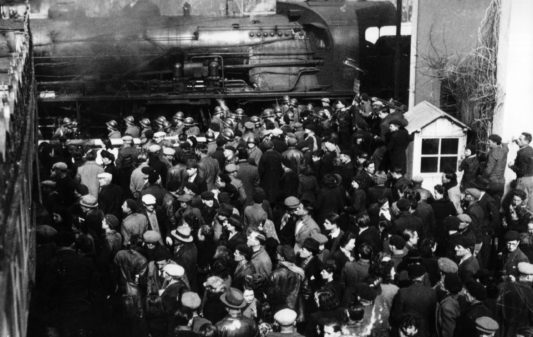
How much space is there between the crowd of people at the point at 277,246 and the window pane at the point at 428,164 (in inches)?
12.1

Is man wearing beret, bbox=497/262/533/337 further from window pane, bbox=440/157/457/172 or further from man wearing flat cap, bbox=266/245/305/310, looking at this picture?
window pane, bbox=440/157/457/172

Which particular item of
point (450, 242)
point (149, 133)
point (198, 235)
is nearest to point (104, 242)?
point (198, 235)

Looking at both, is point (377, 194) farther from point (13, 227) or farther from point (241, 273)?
point (13, 227)

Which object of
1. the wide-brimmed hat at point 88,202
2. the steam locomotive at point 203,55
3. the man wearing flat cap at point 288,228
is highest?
the steam locomotive at point 203,55

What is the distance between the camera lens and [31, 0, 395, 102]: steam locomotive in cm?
2016

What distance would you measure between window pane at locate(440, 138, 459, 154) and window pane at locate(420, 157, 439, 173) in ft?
0.68

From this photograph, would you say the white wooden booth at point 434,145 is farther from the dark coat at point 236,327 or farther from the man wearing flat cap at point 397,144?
the dark coat at point 236,327

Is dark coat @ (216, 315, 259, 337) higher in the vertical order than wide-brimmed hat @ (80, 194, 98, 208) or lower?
lower

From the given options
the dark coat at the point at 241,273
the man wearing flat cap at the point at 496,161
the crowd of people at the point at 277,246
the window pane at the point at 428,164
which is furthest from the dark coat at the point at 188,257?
the window pane at the point at 428,164

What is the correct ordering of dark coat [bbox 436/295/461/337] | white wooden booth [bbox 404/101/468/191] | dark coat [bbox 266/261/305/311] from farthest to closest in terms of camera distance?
1. white wooden booth [bbox 404/101/468/191]
2. dark coat [bbox 266/261/305/311]
3. dark coat [bbox 436/295/461/337]

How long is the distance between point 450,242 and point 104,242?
376 centimetres

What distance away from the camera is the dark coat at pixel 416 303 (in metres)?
7.50

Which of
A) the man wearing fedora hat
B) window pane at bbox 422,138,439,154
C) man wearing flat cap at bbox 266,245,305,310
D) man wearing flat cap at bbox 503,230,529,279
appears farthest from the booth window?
the man wearing fedora hat

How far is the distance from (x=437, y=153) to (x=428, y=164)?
0.74ft
